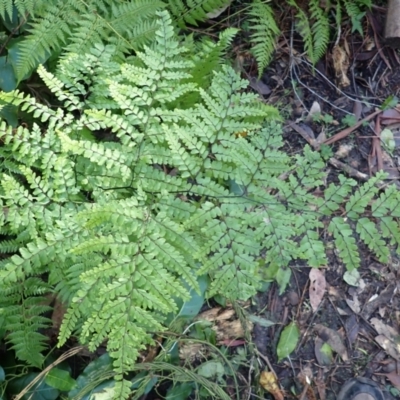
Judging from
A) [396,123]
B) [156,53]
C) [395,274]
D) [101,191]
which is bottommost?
[395,274]

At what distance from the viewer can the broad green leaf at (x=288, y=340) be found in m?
2.91

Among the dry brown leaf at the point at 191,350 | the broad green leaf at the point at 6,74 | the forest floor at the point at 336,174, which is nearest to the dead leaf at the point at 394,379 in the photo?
the forest floor at the point at 336,174

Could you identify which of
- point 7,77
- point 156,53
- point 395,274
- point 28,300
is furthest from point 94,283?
point 395,274

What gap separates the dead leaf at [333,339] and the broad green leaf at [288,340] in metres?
0.14

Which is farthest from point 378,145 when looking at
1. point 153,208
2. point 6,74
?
point 6,74

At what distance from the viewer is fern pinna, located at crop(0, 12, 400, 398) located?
5.73 feet

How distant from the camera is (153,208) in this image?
75.2 inches

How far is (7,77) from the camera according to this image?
8.48 feet

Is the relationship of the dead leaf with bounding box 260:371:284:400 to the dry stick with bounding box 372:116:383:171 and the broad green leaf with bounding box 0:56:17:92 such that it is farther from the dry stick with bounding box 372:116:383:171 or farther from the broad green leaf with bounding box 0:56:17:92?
the broad green leaf with bounding box 0:56:17:92

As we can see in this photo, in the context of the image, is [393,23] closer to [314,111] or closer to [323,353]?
[314,111]

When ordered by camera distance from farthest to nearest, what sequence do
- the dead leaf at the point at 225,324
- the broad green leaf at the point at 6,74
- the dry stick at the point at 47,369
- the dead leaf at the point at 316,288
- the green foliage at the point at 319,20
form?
the green foliage at the point at 319,20 → the dead leaf at the point at 316,288 → the dead leaf at the point at 225,324 → the broad green leaf at the point at 6,74 → the dry stick at the point at 47,369

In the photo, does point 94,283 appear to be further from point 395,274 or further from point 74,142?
point 395,274

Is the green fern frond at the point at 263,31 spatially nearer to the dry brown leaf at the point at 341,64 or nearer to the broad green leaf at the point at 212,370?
the dry brown leaf at the point at 341,64

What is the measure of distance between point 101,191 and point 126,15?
3.45 ft
